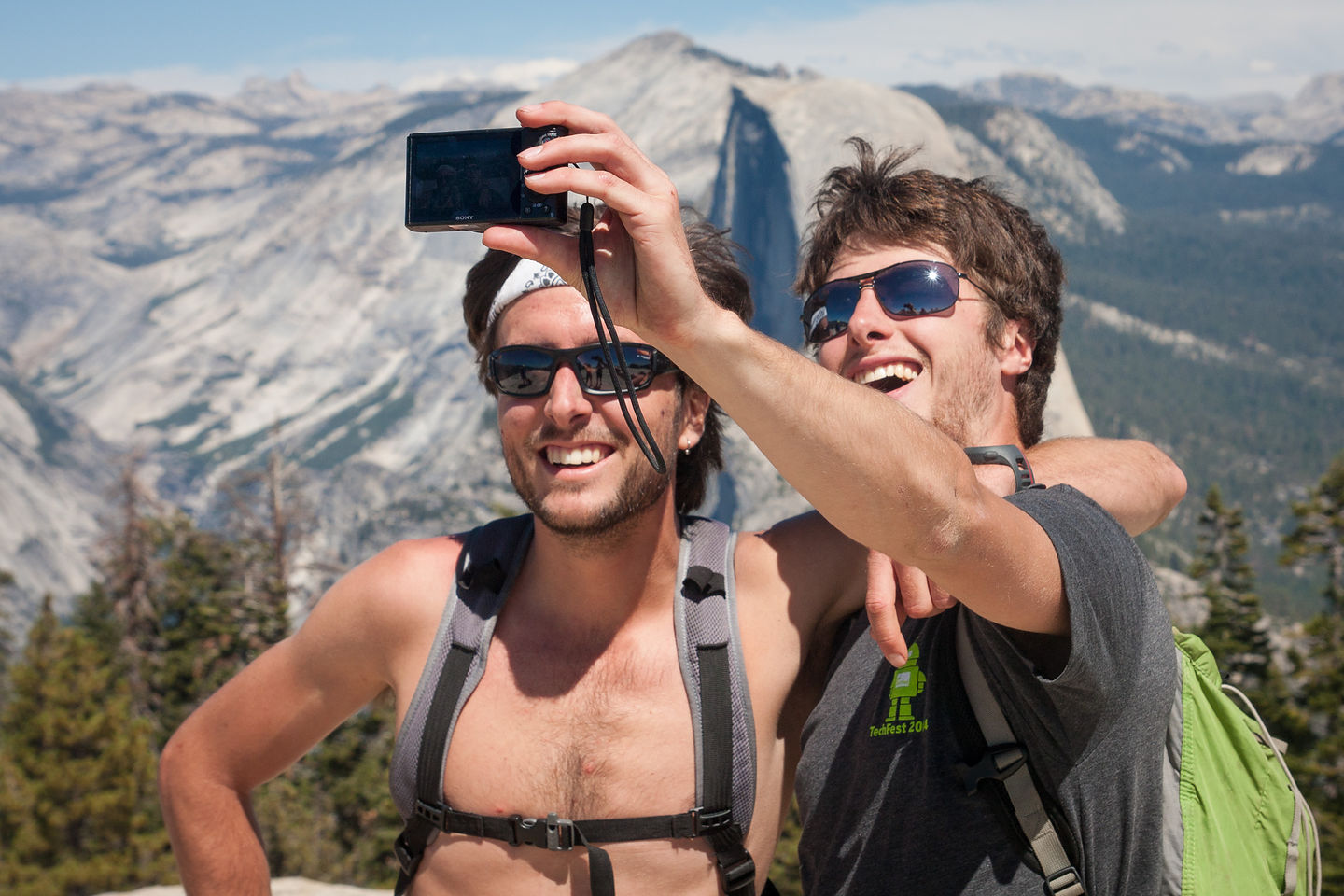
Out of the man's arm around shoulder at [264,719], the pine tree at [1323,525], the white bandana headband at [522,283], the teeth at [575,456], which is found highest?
the white bandana headband at [522,283]

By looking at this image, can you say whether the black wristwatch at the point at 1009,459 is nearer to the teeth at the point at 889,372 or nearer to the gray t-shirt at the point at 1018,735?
the gray t-shirt at the point at 1018,735

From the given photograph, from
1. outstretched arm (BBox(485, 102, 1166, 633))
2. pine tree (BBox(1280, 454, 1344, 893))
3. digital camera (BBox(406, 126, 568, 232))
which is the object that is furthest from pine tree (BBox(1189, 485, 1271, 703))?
digital camera (BBox(406, 126, 568, 232))

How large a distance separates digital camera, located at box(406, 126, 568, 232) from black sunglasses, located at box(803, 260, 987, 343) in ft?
4.29

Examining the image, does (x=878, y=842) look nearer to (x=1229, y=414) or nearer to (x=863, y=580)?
(x=863, y=580)

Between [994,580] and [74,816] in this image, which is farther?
[74,816]

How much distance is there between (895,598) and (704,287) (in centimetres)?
189

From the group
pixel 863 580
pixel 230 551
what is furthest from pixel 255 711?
pixel 230 551

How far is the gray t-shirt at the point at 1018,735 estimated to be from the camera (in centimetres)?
220

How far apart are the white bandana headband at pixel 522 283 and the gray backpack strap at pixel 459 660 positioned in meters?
0.85

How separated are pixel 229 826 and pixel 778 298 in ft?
420

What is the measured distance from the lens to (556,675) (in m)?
3.72

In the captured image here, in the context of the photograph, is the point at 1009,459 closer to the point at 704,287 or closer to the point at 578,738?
the point at 704,287

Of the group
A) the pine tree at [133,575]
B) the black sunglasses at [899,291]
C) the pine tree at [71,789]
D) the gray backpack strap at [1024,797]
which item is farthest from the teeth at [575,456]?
the pine tree at [133,575]

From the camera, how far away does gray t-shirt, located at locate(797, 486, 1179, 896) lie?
2.20 metres
